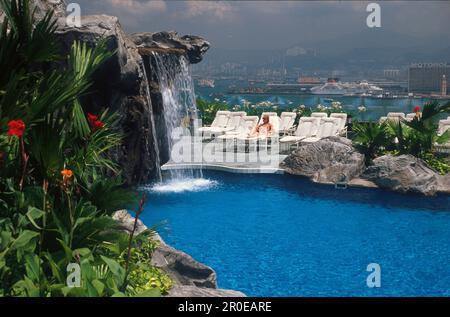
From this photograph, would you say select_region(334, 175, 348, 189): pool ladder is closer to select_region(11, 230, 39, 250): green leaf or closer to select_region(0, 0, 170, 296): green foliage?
select_region(0, 0, 170, 296): green foliage

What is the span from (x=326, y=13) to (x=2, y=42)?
625 centimetres

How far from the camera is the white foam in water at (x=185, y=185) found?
39.6 ft

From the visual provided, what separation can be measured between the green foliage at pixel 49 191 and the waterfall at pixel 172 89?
25.9 feet

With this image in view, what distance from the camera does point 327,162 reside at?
12.9 meters

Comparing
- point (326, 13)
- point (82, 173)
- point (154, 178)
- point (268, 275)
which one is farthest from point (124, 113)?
point (82, 173)

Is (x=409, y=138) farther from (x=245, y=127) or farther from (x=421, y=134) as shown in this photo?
(x=245, y=127)

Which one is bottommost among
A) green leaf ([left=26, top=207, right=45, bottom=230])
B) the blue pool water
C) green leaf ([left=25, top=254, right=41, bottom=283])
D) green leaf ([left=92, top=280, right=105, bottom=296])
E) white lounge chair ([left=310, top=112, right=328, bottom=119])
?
the blue pool water

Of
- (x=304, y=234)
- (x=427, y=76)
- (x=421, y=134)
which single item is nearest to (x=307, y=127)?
(x=421, y=134)

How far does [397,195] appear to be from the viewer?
1148cm

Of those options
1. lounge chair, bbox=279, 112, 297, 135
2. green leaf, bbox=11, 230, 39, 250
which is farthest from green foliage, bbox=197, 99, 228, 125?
green leaf, bbox=11, 230, 39, 250

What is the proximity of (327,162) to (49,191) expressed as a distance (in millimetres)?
9205

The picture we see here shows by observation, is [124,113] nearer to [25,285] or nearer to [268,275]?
[268,275]

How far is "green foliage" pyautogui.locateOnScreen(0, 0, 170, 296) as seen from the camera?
3797mm

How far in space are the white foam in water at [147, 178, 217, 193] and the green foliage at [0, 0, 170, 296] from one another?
22.6 feet
